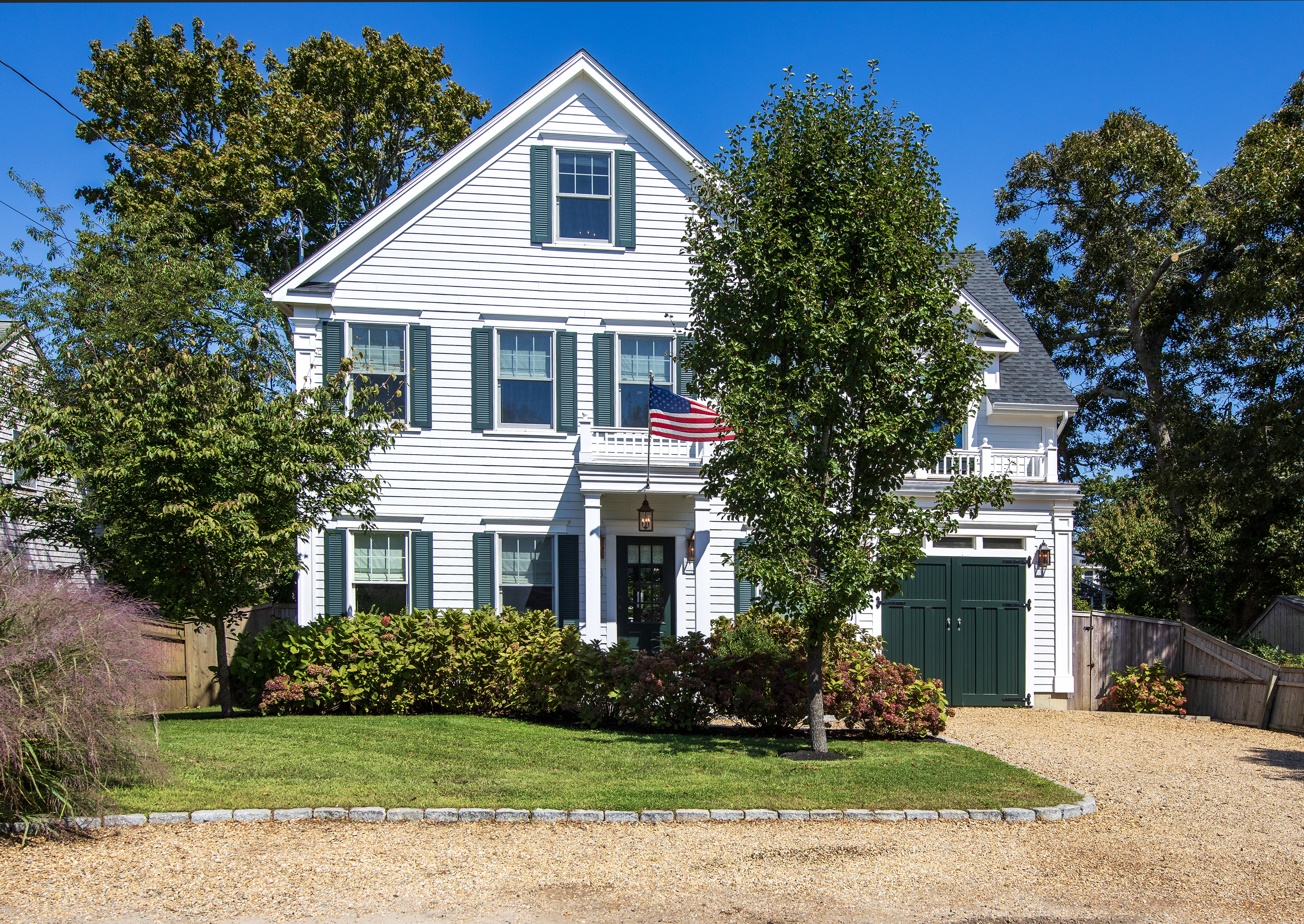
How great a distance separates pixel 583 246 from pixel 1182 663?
12.6 metres

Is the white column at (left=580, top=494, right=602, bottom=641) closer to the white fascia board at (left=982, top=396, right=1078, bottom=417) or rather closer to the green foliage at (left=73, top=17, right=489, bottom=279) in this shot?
the white fascia board at (left=982, top=396, right=1078, bottom=417)

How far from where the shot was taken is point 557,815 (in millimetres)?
8570

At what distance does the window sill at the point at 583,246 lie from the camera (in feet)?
56.6

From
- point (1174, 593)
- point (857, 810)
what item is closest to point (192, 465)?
point (857, 810)

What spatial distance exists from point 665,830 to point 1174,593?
19080 mm

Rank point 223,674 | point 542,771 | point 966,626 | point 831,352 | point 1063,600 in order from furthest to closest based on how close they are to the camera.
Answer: point 1063,600 < point 966,626 < point 223,674 < point 831,352 < point 542,771

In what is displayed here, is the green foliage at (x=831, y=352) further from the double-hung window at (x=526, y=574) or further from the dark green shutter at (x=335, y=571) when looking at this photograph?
the dark green shutter at (x=335, y=571)

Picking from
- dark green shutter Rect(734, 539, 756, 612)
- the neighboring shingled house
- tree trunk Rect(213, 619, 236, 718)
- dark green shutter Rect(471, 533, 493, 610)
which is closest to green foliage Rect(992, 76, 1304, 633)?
dark green shutter Rect(734, 539, 756, 612)

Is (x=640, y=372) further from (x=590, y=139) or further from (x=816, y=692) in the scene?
(x=816, y=692)

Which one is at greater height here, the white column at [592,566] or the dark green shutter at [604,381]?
the dark green shutter at [604,381]

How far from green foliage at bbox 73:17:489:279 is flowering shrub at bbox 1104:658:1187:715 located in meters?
20.1

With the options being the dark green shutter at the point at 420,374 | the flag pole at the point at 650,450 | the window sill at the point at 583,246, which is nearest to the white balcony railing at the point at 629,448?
the flag pole at the point at 650,450

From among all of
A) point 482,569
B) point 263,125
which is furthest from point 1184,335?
point 263,125

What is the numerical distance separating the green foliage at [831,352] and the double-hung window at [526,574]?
5822mm
